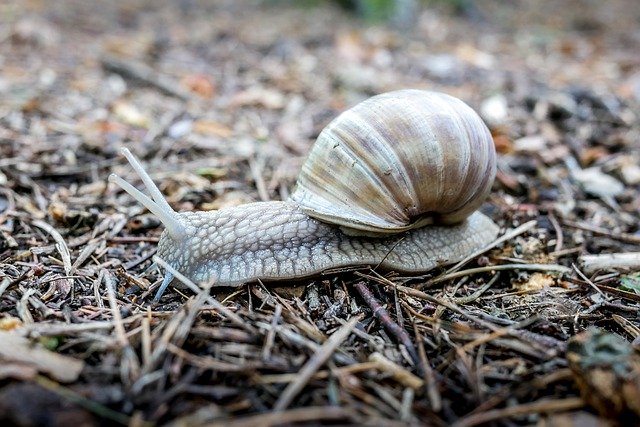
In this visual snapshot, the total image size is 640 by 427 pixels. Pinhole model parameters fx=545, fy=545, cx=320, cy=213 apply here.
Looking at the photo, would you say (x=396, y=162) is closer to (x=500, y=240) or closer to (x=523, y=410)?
(x=500, y=240)

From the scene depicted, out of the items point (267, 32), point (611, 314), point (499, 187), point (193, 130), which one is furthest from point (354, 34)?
point (611, 314)

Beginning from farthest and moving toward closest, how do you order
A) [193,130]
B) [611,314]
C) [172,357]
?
[193,130]
[611,314]
[172,357]

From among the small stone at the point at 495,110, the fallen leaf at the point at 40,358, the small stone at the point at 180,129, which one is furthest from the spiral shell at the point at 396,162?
the small stone at the point at 495,110

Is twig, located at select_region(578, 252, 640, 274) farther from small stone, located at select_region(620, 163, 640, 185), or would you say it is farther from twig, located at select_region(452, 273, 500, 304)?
small stone, located at select_region(620, 163, 640, 185)

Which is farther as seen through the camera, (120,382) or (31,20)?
(31,20)

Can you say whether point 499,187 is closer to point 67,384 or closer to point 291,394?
point 291,394

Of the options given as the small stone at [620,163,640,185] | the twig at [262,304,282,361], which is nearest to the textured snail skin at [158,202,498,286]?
the twig at [262,304,282,361]

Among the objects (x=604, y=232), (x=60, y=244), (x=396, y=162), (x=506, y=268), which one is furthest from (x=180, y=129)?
(x=604, y=232)
